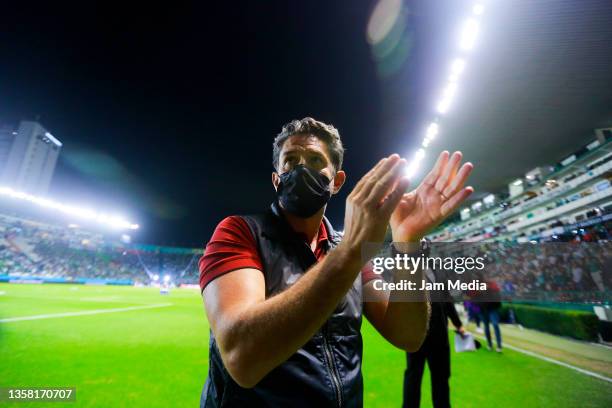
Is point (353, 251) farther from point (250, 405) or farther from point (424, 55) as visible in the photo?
point (424, 55)

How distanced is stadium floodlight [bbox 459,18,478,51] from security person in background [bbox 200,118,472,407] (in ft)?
44.3

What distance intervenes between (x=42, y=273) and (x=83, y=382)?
51.3 meters

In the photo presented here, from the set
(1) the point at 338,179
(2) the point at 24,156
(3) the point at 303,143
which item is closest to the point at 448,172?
(1) the point at 338,179

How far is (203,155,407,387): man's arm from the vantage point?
1.00 m

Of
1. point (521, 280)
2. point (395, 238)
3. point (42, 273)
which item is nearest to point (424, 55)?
point (521, 280)

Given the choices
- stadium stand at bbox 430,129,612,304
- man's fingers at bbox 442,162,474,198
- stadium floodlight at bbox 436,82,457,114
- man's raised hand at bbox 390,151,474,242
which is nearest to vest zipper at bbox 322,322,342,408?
A: man's raised hand at bbox 390,151,474,242

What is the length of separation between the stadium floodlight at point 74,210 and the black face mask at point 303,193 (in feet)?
203

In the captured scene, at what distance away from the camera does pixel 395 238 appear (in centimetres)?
157

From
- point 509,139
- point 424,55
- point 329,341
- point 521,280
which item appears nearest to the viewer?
point 329,341

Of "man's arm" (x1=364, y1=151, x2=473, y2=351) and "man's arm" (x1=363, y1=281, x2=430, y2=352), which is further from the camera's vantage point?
"man's arm" (x1=363, y1=281, x2=430, y2=352)

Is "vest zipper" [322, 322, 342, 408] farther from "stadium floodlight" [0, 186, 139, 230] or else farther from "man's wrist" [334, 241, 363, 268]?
"stadium floodlight" [0, 186, 139, 230]

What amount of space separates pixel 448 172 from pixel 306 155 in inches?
35.6

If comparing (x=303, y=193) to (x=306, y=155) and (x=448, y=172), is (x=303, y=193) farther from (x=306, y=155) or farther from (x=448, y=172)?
(x=448, y=172)

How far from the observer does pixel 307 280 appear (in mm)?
1039
